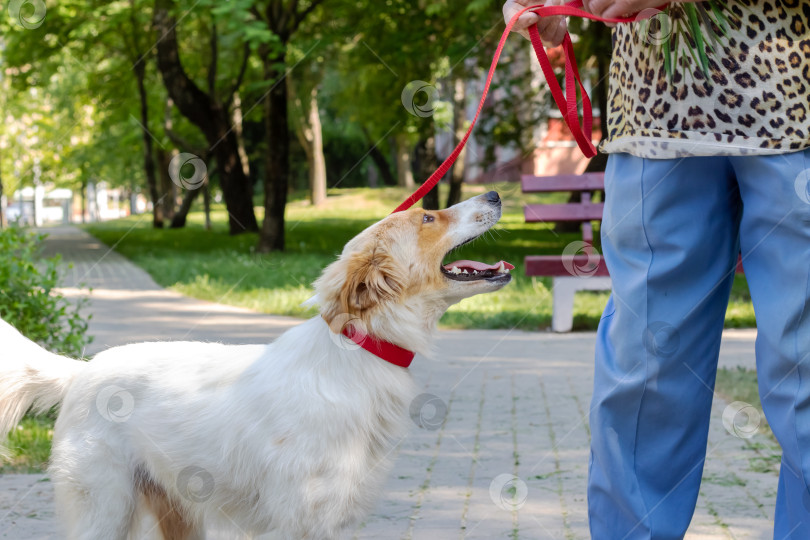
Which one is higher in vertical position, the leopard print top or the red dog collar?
the leopard print top

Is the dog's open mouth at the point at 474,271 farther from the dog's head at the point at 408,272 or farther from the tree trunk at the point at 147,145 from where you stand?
the tree trunk at the point at 147,145

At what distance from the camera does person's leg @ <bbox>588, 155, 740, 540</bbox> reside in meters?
2.50

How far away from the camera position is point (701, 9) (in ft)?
7.89

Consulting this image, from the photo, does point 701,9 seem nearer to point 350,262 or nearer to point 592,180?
point 350,262

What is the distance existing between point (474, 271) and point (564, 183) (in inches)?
307

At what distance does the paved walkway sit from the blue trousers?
0.80m

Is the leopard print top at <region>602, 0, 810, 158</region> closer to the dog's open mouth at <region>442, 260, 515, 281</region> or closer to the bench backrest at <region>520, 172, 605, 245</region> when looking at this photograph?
the dog's open mouth at <region>442, 260, 515, 281</region>

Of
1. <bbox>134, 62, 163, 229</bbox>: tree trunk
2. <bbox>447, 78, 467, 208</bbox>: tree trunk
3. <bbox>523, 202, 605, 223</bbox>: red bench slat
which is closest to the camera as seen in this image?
<bbox>523, 202, 605, 223</bbox>: red bench slat

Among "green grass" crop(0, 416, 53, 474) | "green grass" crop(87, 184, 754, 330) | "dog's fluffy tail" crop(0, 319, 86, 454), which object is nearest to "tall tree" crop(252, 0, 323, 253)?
"green grass" crop(87, 184, 754, 330)

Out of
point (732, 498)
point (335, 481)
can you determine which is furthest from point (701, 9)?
point (732, 498)

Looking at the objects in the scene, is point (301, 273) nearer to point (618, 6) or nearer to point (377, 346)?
point (377, 346)

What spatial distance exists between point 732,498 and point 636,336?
2273 mm

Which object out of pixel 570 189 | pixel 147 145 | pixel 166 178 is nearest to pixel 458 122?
pixel 147 145

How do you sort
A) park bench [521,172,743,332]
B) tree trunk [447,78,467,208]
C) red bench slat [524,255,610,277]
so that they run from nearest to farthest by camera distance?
red bench slat [524,255,610,277] < park bench [521,172,743,332] < tree trunk [447,78,467,208]
